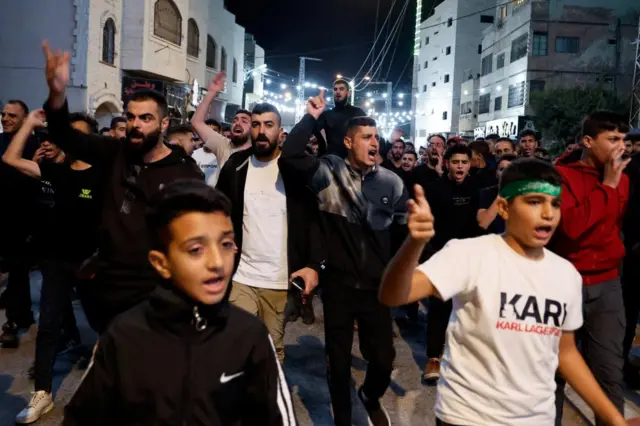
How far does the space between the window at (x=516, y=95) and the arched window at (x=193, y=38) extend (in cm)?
2063

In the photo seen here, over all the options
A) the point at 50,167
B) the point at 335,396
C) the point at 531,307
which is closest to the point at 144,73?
the point at 50,167

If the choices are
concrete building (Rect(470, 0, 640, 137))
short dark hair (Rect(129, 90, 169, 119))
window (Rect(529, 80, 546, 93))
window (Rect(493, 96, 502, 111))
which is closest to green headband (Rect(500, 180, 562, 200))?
A: short dark hair (Rect(129, 90, 169, 119))

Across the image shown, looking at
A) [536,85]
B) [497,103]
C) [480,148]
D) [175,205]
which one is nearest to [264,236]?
[175,205]

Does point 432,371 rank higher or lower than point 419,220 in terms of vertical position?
lower

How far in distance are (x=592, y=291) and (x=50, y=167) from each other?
420cm

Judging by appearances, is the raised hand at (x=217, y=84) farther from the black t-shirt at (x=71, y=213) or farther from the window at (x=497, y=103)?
the window at (x=497, y=103)

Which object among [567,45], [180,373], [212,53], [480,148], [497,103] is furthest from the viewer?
[497,103]

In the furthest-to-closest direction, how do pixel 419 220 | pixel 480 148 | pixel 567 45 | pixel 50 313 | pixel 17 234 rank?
pixel 567 45 < pixel 480 148 < pixel 17 234 < pixel 50 313 < pixel 419 220

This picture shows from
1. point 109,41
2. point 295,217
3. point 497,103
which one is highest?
point 497,103

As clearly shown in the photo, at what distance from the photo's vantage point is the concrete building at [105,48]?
23406 mm

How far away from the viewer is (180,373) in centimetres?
200

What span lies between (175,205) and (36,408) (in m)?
3.40

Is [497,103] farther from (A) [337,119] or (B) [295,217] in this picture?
(B) [295,217]

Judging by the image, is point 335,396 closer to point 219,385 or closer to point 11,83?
point 219,385
